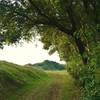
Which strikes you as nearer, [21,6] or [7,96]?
[21,6]

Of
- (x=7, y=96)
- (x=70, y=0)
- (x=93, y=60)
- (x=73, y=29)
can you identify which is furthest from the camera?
(x=7, y=96)

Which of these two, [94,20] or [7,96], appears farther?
[7,96]

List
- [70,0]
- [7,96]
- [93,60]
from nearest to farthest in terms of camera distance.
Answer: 1. [93,60]
2. [70,0]
3. [7,96]

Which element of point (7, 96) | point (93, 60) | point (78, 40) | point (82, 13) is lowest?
point (7, 96)

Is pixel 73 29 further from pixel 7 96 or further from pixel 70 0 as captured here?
pixel 7 96

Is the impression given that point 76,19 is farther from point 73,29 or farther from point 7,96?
point 7,96

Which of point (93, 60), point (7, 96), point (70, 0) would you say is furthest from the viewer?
point (7, 96)

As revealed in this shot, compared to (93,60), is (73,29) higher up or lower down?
higher up

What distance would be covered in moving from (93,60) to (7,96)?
1719 cm

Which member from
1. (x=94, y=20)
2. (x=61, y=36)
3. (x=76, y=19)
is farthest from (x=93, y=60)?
(x=61, y=36)

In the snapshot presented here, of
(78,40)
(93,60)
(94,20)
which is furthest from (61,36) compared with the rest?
(93,60)

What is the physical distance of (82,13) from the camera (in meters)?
32.7

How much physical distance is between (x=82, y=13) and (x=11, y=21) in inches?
235

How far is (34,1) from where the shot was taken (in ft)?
107
